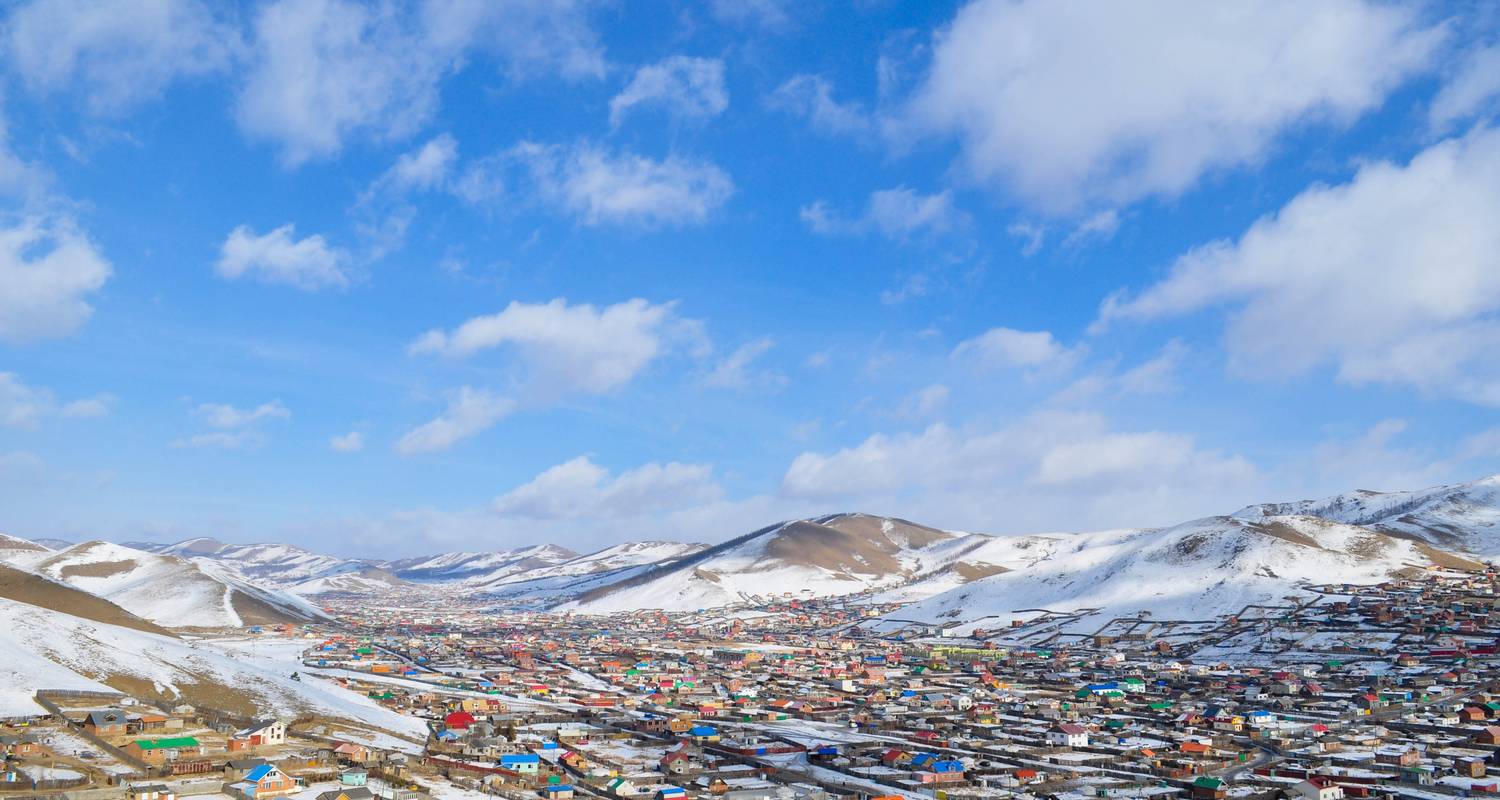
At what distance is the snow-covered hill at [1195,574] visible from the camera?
441 ft

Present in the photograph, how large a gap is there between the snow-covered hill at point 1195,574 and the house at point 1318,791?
Result: 285ft

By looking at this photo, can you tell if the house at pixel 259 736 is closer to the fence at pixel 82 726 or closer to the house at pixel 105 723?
the fence at pixel 82 726

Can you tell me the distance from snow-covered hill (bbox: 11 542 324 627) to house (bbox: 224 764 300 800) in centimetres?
12307

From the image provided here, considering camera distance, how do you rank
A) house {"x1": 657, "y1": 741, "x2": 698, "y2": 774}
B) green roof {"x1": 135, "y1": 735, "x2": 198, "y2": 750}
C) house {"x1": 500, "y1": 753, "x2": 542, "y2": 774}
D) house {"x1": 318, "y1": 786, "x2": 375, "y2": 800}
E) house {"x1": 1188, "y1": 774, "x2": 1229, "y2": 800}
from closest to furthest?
1. house {"x1": 318, "y1": 786, "x2": 375, "y2": 800}
2. green roof {"x1": 135, "y1": 735, "x2": 198, "y2": 750}
3. house {"x1": 1188, "y1": 774, "x2": 1229, "y2": 800}
4. house {"x1": 500, "y1": 753, "x2": 542, "y2": 774}
5. house {"x1": 657, "y1": 741, "x2": 698, "y2": 774}

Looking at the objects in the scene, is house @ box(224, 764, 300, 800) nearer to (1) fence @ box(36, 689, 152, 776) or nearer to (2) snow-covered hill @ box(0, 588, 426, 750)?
(1) fence @ box(36, 689, 152, 776)

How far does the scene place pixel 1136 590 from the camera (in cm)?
14825

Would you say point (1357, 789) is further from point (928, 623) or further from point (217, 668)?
point (928, 623)

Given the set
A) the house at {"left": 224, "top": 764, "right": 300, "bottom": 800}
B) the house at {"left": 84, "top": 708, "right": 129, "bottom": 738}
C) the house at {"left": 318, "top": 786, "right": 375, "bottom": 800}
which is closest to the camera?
the house at {"left": 318, "top": 786, "right": 375, "bottom": 800}

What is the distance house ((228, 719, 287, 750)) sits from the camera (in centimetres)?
4741

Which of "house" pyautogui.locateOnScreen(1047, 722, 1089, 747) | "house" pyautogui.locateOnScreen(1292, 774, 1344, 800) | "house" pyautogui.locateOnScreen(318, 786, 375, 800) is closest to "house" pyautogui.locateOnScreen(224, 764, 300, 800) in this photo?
"house" pyautogui.locateOnScreen(318, 786, 375, 800)

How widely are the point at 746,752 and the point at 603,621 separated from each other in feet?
470

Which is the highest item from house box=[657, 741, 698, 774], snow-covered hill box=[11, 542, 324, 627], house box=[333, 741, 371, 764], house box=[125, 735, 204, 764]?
snow-covered hill box=[11, 542, 324, 627]

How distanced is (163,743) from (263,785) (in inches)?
373

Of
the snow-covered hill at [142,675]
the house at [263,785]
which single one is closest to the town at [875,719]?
the house at [263,785]
